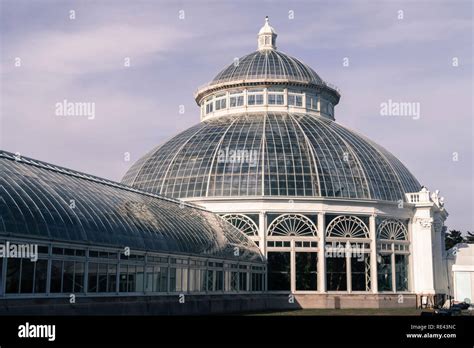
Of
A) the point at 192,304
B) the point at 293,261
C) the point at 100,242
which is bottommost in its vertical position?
the point at 192,304

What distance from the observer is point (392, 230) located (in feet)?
229

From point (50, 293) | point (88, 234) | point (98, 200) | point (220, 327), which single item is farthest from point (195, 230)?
point (220, 327)

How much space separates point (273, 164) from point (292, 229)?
22.9ft

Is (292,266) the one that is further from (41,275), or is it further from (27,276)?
(27,276)

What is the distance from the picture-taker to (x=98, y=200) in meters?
Result: 44.3

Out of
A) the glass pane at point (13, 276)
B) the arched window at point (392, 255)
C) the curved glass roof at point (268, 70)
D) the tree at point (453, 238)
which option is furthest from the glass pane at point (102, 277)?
the tree at point (453, 238)

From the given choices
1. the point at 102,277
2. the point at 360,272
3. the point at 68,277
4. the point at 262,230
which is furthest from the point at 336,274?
the point at 68,277

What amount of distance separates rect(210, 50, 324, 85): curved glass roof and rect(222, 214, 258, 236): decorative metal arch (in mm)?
20277

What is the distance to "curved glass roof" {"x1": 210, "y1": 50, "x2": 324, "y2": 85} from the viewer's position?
78938mm

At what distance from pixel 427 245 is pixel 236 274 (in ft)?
78.0

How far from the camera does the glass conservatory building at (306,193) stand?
6531cm

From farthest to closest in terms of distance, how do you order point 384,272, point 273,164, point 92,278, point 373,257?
point 384,272 < point 273,164 < point 373,257 < point 92,278

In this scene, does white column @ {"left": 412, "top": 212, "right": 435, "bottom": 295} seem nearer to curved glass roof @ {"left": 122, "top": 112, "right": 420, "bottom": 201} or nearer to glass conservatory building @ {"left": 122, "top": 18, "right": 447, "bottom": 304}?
glass conservatory building @ {"left": 122, "top": 18, "right": 447, "bottom": 304}

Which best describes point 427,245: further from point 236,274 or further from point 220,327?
point 220,327
